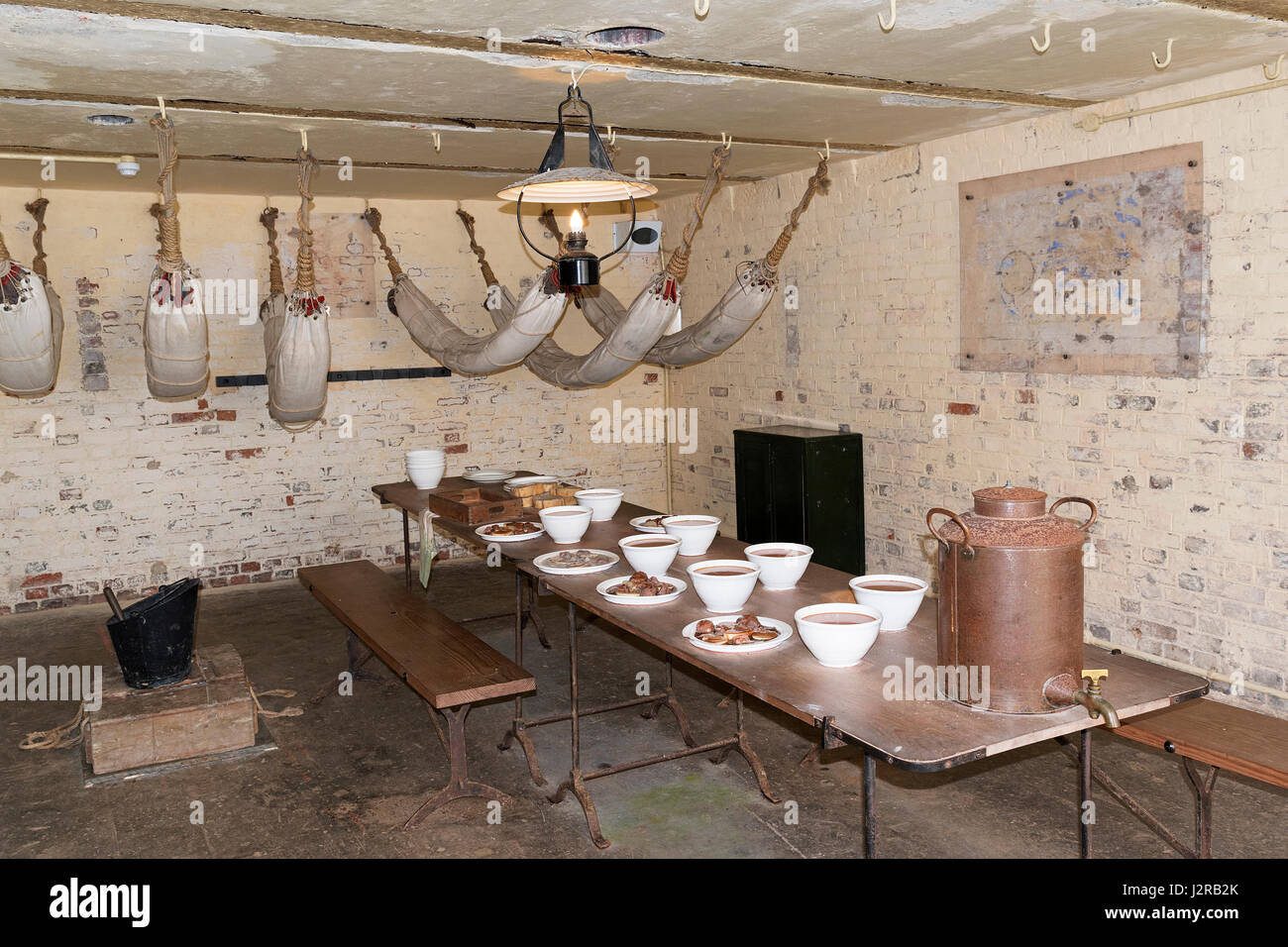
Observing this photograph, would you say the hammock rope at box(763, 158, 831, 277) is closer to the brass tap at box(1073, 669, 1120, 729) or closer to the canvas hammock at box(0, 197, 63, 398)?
the brass tap at box(1073, 669, 1120, 729)

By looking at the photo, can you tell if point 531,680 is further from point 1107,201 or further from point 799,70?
point 1107,201

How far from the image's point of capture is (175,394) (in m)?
5.41

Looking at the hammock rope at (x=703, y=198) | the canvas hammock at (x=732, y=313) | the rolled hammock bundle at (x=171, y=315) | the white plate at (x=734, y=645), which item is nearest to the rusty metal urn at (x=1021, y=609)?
the white plate at (x=734, y=645)

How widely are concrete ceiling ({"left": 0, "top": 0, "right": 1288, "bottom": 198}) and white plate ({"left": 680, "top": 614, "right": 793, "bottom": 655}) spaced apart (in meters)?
1.73

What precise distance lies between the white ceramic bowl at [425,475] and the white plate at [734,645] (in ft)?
9.32

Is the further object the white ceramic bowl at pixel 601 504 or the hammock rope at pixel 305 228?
the white ceramic bowl at pixel 601 504

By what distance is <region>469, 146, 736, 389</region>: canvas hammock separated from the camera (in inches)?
184

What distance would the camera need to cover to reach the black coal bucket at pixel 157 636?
4.05m

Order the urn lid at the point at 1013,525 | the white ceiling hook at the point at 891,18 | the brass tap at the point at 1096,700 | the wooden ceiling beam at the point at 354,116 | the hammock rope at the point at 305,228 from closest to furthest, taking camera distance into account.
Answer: the brass tap at the point at 1096,700, the urn lid at the point at 1013,525, the white ceiling hook at the point at 891,18, the wooden ceiling beam at the point at 354,116, the hammock rope at the point at 305,228

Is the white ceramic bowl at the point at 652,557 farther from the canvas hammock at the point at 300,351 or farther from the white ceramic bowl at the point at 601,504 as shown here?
the canvas hammock at the point at 300,351

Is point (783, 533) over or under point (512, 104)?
under

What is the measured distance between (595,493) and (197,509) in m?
3.51

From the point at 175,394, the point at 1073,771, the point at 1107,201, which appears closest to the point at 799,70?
the point at 1107,201

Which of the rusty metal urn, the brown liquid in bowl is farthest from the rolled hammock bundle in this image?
the rusty metal urn
